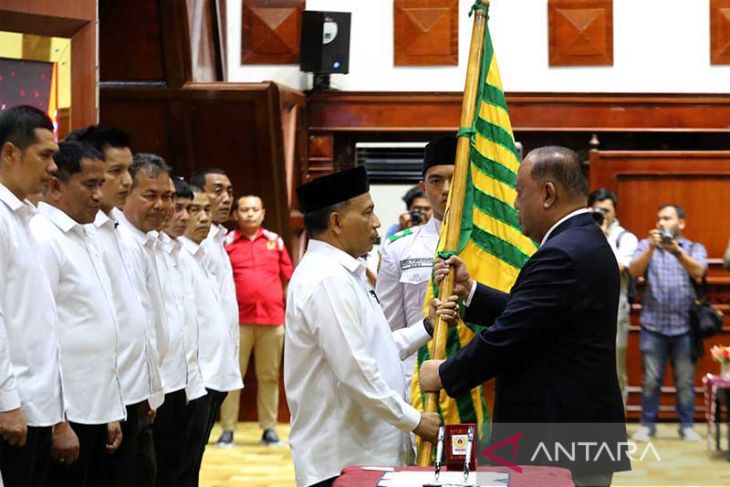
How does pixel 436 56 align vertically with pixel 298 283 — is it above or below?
above

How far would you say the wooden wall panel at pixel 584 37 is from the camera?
8945 mm

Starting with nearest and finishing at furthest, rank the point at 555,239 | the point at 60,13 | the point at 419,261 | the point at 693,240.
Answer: the point at 555,239
the point at 419,261
the point at 60,13
the point at 693,240

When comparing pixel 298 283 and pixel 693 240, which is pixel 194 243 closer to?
pixel 298 283

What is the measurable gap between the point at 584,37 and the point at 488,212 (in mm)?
4975

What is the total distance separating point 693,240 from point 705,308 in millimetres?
1097

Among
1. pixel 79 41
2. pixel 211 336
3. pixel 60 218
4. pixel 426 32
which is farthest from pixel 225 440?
pixel 60 218

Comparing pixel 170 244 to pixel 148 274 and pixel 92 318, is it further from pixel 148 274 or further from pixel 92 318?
pixel 92 318

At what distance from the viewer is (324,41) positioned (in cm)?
866

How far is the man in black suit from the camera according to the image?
10.1ft

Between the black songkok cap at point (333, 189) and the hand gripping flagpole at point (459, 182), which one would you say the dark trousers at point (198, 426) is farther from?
the black songkok cap at point (333, 189)

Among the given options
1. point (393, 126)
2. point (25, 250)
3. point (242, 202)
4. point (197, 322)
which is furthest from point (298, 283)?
point (393, 126)

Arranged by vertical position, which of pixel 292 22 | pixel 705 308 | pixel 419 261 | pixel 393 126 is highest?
pixel 292 22

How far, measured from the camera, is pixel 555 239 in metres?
3.16

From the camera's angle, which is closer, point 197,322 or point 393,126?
point 197,322
